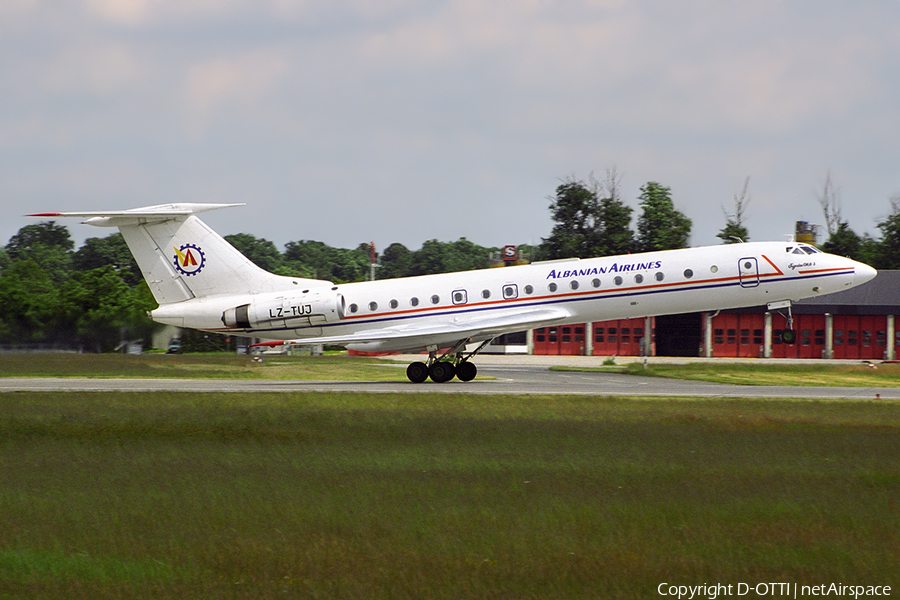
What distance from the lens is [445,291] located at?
29.5 meters

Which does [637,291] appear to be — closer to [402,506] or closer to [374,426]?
[374,426]

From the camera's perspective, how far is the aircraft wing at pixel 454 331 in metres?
28.5

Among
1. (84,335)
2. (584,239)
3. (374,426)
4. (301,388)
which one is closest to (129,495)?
(374,426)

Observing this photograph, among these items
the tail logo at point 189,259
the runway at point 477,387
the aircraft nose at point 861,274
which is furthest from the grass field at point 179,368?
the aircraft nose at point 861,274

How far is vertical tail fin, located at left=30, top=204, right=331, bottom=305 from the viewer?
1141 inches

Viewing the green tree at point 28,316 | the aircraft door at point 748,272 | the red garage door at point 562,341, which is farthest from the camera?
the red garage door at point 562,341

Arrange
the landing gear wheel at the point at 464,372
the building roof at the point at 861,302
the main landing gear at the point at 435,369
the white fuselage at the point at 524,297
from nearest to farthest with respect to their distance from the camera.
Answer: the white fuselage at the point at 524,297 → the main landing gear at the point at 435,369 → the landing gear wheel at the point at 464,372 → the building roof at the point at 861,302

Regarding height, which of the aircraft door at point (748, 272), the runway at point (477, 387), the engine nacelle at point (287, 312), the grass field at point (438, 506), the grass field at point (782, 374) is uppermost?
the aircraft door at point (748, 272)

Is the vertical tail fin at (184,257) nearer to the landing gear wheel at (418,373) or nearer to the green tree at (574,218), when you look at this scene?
the landing gear wheel at (418,373)

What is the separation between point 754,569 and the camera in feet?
26.4

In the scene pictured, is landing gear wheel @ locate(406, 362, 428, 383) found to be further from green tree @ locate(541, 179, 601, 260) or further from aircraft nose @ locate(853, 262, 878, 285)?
green tree @ locate(541, 179, 601, 260)

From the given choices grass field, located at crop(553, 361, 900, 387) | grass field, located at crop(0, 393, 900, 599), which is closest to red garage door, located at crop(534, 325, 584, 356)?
grass field, located at crop(553, 361, 900, 387)

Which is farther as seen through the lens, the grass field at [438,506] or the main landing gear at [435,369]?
the main landing gear at [435,369]

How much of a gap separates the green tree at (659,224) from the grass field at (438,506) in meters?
57.0
